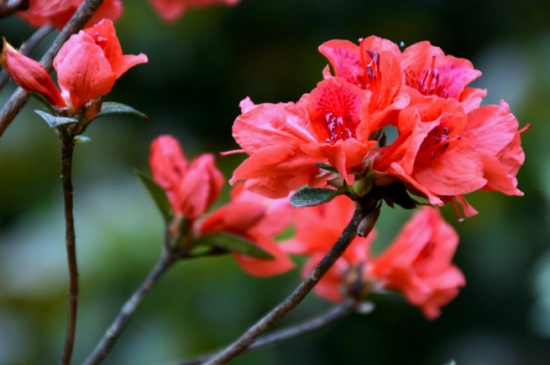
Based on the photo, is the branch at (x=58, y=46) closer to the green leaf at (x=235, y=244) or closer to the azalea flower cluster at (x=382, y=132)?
the azalea flower cluster at (x=382, y=132)

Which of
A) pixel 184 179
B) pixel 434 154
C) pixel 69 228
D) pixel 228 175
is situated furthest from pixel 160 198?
pixel 228 175

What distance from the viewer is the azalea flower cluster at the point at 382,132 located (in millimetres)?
514

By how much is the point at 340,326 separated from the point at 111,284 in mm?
461

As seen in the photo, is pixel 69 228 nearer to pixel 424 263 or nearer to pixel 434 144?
pixel 434 144

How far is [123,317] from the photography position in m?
0.65

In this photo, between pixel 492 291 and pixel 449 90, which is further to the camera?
pixel 492 291

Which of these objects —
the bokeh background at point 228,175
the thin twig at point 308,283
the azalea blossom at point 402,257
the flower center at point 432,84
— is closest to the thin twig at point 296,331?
the azalea blossom at point 402,257

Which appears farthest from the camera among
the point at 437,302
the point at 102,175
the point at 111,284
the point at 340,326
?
the point at 102,175

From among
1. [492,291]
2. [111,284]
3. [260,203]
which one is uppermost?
[260,203]

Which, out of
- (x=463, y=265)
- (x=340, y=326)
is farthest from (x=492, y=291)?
(x=340, y=326)

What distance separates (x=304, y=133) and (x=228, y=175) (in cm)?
126

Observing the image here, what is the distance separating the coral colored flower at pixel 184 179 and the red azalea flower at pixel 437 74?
0.74 ft

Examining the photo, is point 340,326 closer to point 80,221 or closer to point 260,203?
point 80,221

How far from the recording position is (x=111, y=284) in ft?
5.32
